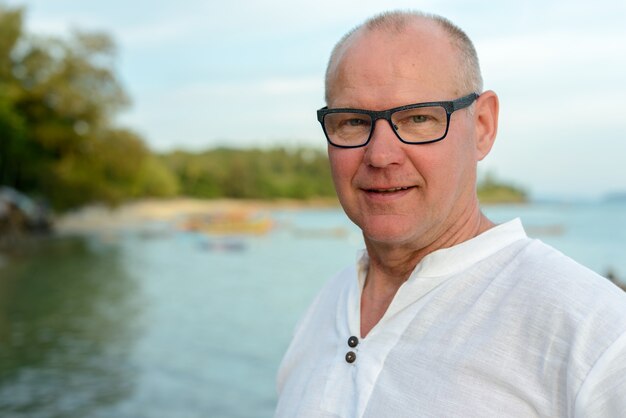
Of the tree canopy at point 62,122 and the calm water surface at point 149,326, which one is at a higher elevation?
the tree canopy at point 62,122

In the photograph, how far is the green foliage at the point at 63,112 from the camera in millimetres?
34094

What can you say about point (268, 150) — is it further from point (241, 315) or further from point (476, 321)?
point (476, 321)

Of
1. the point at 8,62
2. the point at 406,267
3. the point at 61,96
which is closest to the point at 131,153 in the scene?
the point at 61,96


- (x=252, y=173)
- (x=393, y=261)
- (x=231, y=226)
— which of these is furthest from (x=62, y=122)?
(x=252, y=173)

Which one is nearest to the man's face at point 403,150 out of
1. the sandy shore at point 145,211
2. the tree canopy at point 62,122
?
the tree canopy at point 62,122

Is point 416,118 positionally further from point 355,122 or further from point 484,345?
point 484,345

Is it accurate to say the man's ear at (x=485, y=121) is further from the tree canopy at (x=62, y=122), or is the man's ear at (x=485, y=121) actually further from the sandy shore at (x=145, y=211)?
the sandy shore at (x=145, y=211)

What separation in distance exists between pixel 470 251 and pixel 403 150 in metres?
0.20

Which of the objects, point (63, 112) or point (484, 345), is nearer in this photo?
point (484, 345)

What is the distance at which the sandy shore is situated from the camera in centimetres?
4297

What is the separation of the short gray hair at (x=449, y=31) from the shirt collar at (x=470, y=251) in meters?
0.25

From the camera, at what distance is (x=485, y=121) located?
1.35m

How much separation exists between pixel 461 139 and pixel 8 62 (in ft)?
121

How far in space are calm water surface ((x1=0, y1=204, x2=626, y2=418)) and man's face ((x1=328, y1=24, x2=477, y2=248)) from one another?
26.5 ft
